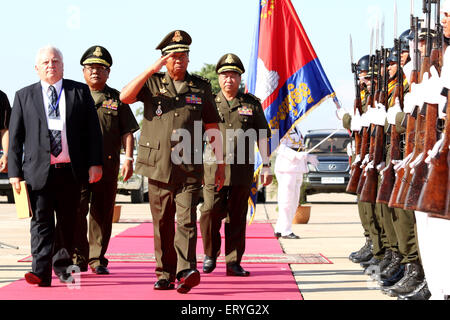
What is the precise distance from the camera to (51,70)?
823 cm

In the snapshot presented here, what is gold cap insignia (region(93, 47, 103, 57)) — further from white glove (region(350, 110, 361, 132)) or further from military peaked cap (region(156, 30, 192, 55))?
white glove (region(350, 110, 361, 132))

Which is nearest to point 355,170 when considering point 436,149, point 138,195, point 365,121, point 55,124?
point 365,121

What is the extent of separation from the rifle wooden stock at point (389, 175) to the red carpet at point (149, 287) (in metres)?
1.08

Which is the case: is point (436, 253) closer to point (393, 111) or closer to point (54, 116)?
point (393, 111)

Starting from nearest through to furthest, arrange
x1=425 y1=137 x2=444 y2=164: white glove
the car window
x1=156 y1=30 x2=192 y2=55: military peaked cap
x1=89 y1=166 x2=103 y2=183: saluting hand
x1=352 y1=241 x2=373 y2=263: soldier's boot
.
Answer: x1=425 y1=137 x2=444 y2=164: white glove, x1=156 y1=30 x2=192 y2=55: military peaked cap, x1=89 y1=166 x2=103 y2=183: saluting hand, x1=352 y1=241 x2=373 y2=263: soldier's boot, the car window

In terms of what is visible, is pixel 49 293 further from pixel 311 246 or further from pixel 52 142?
pixel 311 246

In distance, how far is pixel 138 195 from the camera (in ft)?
84.9

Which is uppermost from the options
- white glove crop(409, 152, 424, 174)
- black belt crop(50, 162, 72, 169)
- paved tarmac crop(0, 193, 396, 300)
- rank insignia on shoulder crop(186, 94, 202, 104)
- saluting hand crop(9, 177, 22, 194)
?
rank insignia on shoulder crop(186, 94, 202, 104)

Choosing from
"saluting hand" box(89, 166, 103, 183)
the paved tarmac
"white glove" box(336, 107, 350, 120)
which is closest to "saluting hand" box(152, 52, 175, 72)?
"saluting hand" box(89, 166, 103, 183)

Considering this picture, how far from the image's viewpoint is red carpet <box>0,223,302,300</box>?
7.53 metres

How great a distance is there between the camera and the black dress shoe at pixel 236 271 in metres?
9.20

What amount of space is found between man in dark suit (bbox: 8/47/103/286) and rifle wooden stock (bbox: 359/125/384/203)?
2.41 meters

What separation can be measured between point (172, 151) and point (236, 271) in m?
1.91

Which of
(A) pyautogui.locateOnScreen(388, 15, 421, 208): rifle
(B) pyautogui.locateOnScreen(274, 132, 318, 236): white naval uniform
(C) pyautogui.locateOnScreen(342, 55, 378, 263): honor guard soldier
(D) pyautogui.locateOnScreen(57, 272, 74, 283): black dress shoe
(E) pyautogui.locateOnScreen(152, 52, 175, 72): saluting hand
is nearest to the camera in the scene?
(A) pyautogui.locateOnScreen(388, 15, 421, 208): rifle
